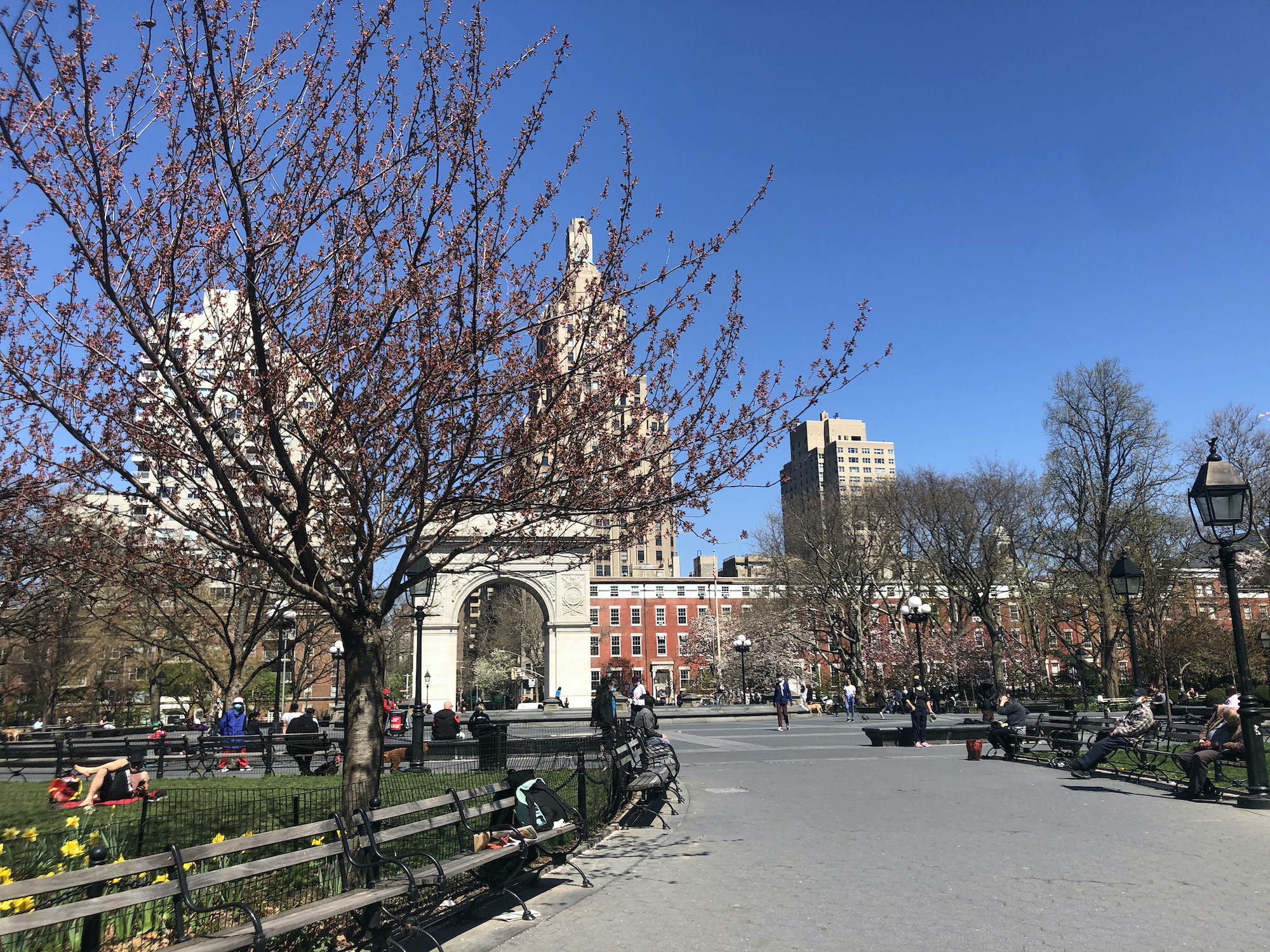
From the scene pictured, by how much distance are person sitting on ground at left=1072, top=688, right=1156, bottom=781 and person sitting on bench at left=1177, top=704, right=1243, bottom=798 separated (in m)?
1.61

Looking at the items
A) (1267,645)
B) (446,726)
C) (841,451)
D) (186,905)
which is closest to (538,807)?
(186,905)

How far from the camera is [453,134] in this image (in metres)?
6.79

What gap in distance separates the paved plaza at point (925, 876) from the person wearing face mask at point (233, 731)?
11.5m

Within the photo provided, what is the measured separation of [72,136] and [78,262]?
57.4 inches

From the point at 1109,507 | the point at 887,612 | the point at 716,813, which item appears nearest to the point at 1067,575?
the point at 1109,507

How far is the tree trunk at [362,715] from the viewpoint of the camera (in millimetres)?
7051

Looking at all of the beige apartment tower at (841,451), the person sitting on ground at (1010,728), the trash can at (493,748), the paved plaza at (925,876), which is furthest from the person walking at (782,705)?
the beige apartment tower at (841,451)

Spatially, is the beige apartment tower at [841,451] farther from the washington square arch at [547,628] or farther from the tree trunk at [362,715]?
the tree trunk at [362,715]

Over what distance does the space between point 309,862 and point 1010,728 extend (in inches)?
617

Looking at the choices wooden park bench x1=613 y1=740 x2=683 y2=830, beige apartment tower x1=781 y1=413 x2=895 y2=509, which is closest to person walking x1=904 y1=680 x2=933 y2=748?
wooden park bench x1=613 y1=740 x2=683 y2=830

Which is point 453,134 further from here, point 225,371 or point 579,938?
point 579,938

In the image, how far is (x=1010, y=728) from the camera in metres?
17.6

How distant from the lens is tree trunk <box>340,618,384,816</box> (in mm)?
7051

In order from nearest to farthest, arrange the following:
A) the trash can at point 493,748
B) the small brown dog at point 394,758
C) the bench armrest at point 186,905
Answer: the bench armrest at point 186,905 < the trash can at point 493,748 < the small brown dog at point 394,758
